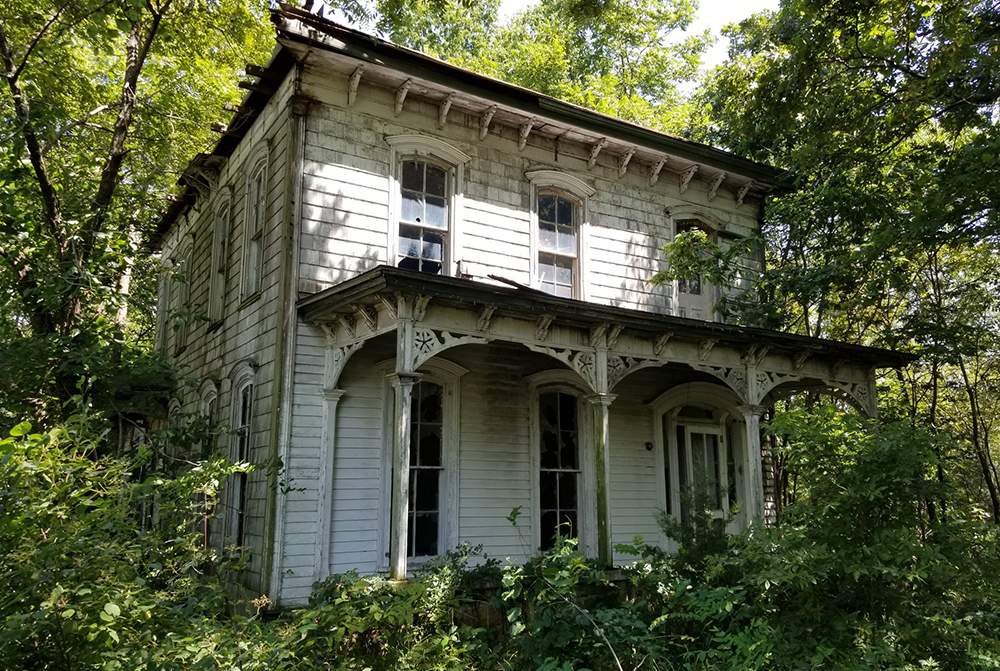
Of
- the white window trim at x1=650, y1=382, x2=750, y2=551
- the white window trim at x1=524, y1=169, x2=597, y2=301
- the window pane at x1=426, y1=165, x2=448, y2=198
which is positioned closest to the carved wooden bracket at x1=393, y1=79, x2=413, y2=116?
the window pane at x1=426, y1=165, x2=448, y2=198

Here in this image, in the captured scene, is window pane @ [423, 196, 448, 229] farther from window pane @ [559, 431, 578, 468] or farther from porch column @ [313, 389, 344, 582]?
window pane @ [559, 431, 578, 468]

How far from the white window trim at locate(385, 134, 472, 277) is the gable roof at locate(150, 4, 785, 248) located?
0.66 m

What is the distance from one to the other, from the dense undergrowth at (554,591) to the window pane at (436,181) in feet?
17.2

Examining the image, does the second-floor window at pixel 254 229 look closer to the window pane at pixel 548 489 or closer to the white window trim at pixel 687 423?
the window pane at pixel 548 489

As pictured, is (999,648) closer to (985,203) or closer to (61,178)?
(985,203)

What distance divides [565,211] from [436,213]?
2396 millimetres

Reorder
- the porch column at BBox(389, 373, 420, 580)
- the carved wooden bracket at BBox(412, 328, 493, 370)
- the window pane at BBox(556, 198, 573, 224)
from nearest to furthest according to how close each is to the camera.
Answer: the porch column at BBox(389, 373, 420, 580), the carved wooden bracket at BBox(412, 328, 493, 370), the window pane at BBox(556, 198, 573, 224)

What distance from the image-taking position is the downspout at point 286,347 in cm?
784

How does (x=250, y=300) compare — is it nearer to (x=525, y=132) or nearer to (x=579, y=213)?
(x=525, y=132)

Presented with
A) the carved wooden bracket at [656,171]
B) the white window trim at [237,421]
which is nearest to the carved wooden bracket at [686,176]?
the carved wooden bracket at [656,171]

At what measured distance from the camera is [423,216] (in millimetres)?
9836

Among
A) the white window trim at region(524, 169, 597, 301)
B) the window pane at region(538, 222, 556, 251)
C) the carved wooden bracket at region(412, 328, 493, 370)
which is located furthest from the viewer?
the window pane at region(538, 222, 556, 251)

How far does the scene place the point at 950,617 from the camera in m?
5.68

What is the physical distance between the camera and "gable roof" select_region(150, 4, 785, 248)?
347 inches
